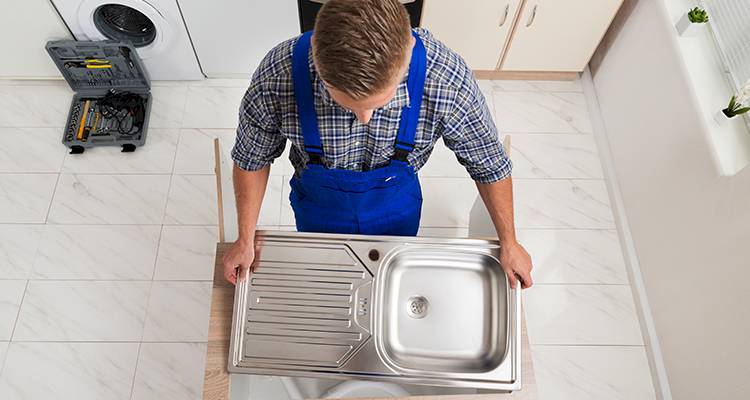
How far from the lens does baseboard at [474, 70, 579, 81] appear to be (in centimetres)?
280

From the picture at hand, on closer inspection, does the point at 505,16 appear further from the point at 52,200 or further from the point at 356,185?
the point at 52,200

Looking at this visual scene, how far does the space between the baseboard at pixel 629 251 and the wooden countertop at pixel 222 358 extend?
1.13 m

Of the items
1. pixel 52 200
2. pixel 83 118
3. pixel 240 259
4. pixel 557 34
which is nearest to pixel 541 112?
pixel 557 34

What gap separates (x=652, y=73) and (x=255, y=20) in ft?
5.73

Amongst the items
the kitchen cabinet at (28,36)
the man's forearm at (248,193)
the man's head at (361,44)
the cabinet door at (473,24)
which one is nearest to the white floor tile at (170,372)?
the man's forearm at (248,193)

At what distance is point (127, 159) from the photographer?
8.35ft

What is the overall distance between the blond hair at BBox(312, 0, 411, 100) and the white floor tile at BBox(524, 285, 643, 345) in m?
1.64

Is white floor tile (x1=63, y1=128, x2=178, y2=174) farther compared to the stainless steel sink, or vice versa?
white floor tile (x1=63, y1=128, x2=178, y2=174)

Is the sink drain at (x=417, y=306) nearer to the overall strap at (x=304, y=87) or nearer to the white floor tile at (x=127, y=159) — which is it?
the overall strap at (x=304, y=87)

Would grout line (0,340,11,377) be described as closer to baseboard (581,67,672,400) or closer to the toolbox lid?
the toolbox lid

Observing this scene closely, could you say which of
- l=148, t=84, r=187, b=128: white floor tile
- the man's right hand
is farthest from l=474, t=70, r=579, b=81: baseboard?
the man's right hand

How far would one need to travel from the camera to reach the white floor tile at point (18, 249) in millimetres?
2273

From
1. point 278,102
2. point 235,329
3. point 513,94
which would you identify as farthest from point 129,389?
point 513,94

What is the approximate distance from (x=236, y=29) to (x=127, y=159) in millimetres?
804
